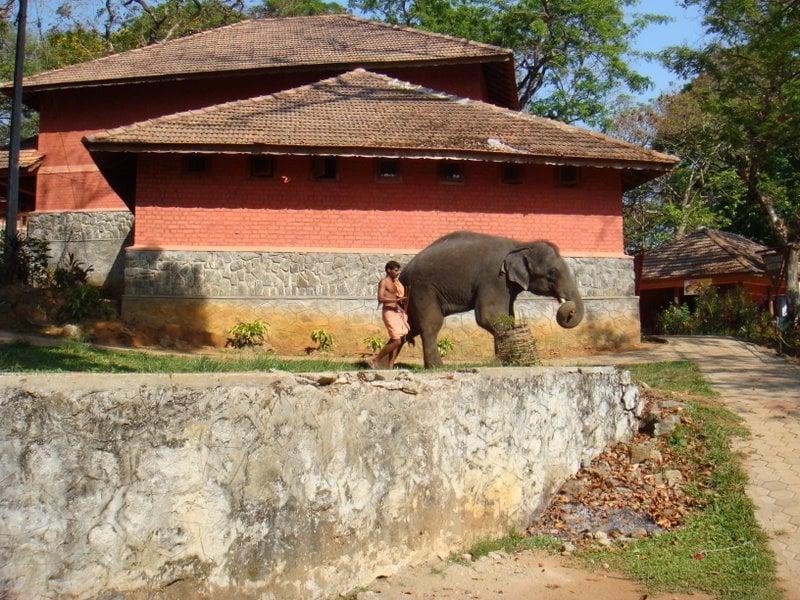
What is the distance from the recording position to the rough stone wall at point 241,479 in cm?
467

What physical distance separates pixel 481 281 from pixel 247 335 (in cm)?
564

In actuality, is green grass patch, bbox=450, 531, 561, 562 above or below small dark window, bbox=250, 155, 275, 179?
below

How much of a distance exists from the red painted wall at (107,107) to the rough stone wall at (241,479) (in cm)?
1537

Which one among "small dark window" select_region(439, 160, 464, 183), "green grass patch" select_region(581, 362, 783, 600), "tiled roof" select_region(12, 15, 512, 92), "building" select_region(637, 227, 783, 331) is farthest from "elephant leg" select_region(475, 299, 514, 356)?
"building" select_region(637, 227, 783, 331)

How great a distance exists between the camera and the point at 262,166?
50.5ft

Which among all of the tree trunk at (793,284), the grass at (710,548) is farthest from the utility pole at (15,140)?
the tree trunk at (793,284)

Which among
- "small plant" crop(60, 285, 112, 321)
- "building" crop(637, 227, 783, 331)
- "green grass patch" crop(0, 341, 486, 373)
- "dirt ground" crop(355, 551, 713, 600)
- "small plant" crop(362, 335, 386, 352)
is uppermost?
"building" crop(637, 227, 783, 331)

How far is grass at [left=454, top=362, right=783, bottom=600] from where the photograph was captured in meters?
6.02

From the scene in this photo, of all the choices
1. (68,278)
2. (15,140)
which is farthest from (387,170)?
(15,140)

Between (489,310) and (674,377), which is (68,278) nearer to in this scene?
(489,310)

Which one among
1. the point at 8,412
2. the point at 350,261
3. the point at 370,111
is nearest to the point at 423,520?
the point at 8,412

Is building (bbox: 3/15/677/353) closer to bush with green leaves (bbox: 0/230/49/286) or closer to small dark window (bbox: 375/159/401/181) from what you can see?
small dark window (bbox: 375/159/401/181)

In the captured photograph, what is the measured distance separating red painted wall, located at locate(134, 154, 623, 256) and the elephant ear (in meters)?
5.31

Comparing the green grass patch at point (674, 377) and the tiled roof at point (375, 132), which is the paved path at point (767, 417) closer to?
the green grass patch at point (674, 377)
